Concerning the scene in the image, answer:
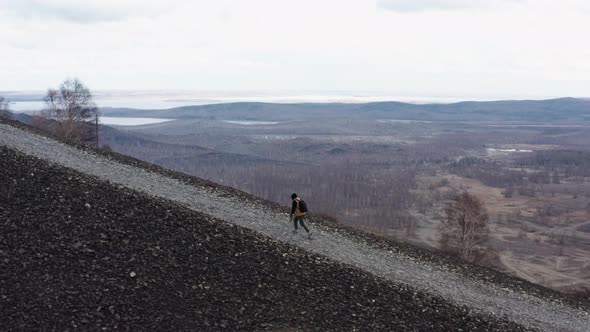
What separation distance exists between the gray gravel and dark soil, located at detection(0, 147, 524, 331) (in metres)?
0.95

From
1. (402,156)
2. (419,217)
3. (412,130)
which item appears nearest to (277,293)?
(419,217)

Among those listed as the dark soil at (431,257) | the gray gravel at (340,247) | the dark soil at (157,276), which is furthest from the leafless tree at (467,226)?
the dark soil at (157,276)

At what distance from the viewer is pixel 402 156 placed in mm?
122750

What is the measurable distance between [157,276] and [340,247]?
652cm

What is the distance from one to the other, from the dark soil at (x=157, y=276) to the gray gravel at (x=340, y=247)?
95 cm

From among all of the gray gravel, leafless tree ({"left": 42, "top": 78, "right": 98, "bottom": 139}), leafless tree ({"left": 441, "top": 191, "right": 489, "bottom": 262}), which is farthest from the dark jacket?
leafless tree ({"left": 42, "top": 78, "right": 98, "bottom": 139})

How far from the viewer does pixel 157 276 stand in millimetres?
11711

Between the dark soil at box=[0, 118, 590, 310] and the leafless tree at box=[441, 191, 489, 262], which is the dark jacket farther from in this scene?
the leafless tree at box=[441, 191, 489, 262]

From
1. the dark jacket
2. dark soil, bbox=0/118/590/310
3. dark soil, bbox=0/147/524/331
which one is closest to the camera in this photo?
dark soil, bbox=0/147/524/331

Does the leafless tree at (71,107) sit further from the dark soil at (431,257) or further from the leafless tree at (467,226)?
the leafless tree at (467,226)

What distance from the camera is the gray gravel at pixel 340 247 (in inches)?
573

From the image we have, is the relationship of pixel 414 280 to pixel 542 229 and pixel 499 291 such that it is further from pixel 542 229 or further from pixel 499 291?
pixel 542 229

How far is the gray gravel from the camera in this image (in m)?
14.5

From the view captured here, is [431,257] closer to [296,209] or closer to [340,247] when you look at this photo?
[340,247]
